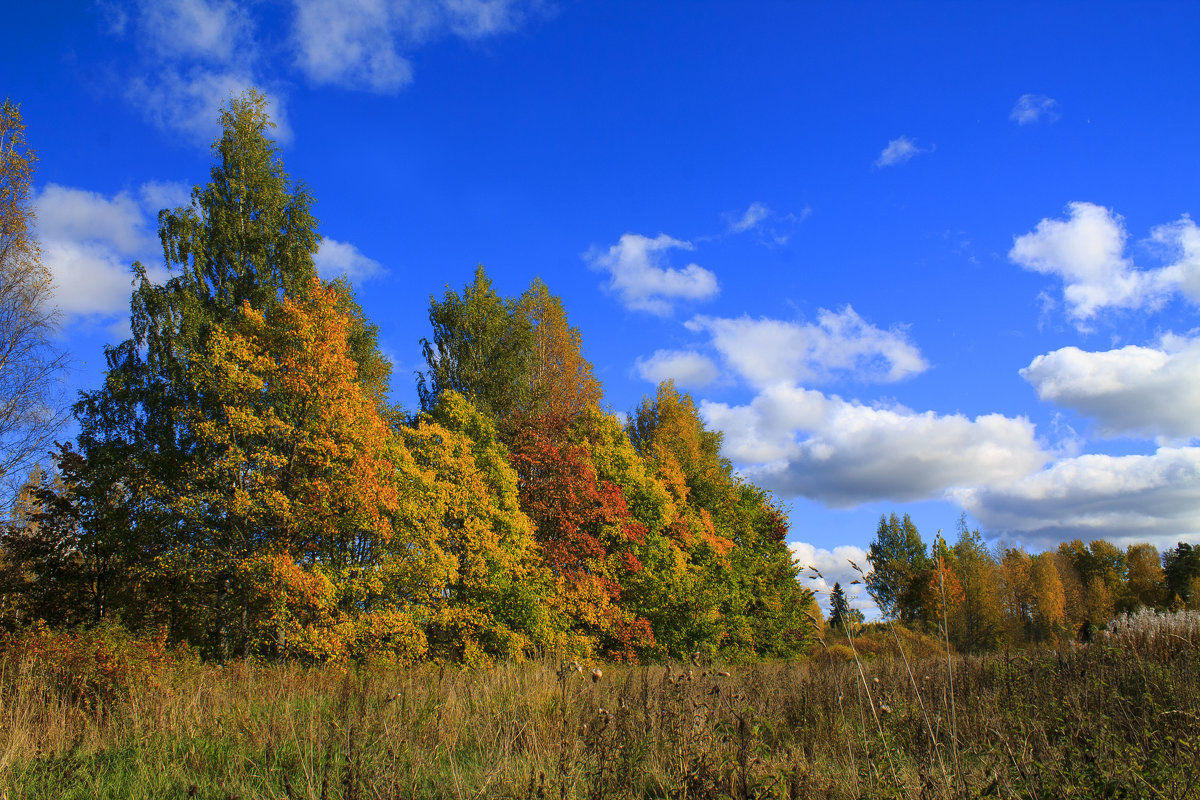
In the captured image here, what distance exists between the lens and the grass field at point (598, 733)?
3830 mm

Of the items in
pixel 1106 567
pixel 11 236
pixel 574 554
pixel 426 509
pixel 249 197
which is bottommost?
pixel 1106 567

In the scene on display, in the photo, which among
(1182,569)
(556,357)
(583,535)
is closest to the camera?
(583,535)

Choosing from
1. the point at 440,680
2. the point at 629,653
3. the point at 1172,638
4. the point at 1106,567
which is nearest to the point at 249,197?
the point at 440,680

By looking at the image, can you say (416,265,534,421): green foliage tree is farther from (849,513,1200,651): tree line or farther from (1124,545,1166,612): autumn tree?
(1124,545,1166,612): autumn tree

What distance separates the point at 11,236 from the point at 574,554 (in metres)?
16.6

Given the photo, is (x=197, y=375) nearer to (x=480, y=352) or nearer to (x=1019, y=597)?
(x=480, y=352)

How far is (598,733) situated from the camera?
4.47 meters

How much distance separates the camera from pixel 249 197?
60.3 feet

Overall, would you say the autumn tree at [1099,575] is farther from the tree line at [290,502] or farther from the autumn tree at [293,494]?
the autumn tree at [293,494]

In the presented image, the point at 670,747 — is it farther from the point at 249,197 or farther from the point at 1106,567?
the point at 1106,567

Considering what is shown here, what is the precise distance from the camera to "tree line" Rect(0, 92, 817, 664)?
47.7 ft

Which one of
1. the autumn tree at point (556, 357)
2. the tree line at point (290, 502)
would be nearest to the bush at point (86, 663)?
the tree line at point (290, 502)

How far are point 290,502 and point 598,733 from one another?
1215cm

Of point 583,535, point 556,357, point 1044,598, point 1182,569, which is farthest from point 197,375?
point 1182,569
